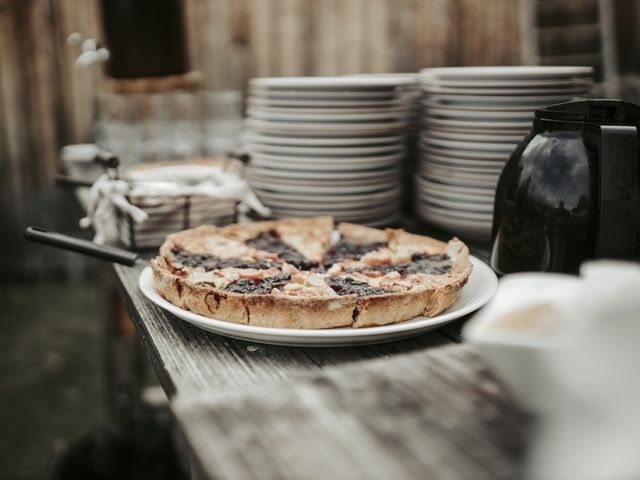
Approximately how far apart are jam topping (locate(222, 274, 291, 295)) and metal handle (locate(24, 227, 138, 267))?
0.89 feet

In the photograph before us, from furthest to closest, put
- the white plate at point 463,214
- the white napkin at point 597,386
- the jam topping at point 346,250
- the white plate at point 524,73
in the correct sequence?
the white plate at point 463,214 → the white plate at point 524,73 → the jam topping at point 346,250 → the white napkin at point 597,386

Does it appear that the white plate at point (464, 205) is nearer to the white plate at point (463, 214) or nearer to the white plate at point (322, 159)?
the white plate at point (463, 214)

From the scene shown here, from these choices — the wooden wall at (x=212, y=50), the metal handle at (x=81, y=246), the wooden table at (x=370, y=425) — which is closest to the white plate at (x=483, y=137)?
the metal handle at (x=81, y=246)

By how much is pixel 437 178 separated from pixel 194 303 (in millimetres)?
828

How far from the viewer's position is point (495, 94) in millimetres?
1547

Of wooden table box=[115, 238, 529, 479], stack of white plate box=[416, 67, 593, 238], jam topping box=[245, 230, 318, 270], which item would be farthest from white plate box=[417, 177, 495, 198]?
wooden table box=[115, 238, 529, 479]

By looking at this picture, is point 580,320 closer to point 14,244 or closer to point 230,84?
point 230,84

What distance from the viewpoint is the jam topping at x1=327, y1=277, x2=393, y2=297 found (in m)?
1.13

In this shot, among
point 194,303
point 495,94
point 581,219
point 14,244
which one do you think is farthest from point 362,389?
point 14,244

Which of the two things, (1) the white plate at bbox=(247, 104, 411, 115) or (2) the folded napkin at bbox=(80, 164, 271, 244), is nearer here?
(2) the folded napkin at bbox=(80, 164, 271, 244)

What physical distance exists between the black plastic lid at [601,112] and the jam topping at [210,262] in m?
0.62

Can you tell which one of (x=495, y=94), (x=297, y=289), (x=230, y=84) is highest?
(x=230, y=84)

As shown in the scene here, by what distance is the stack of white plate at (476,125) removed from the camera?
1535mm

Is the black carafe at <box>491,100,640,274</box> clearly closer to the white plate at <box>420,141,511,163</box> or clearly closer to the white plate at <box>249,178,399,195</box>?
the white plate at <box>420,141,511,163</box>
